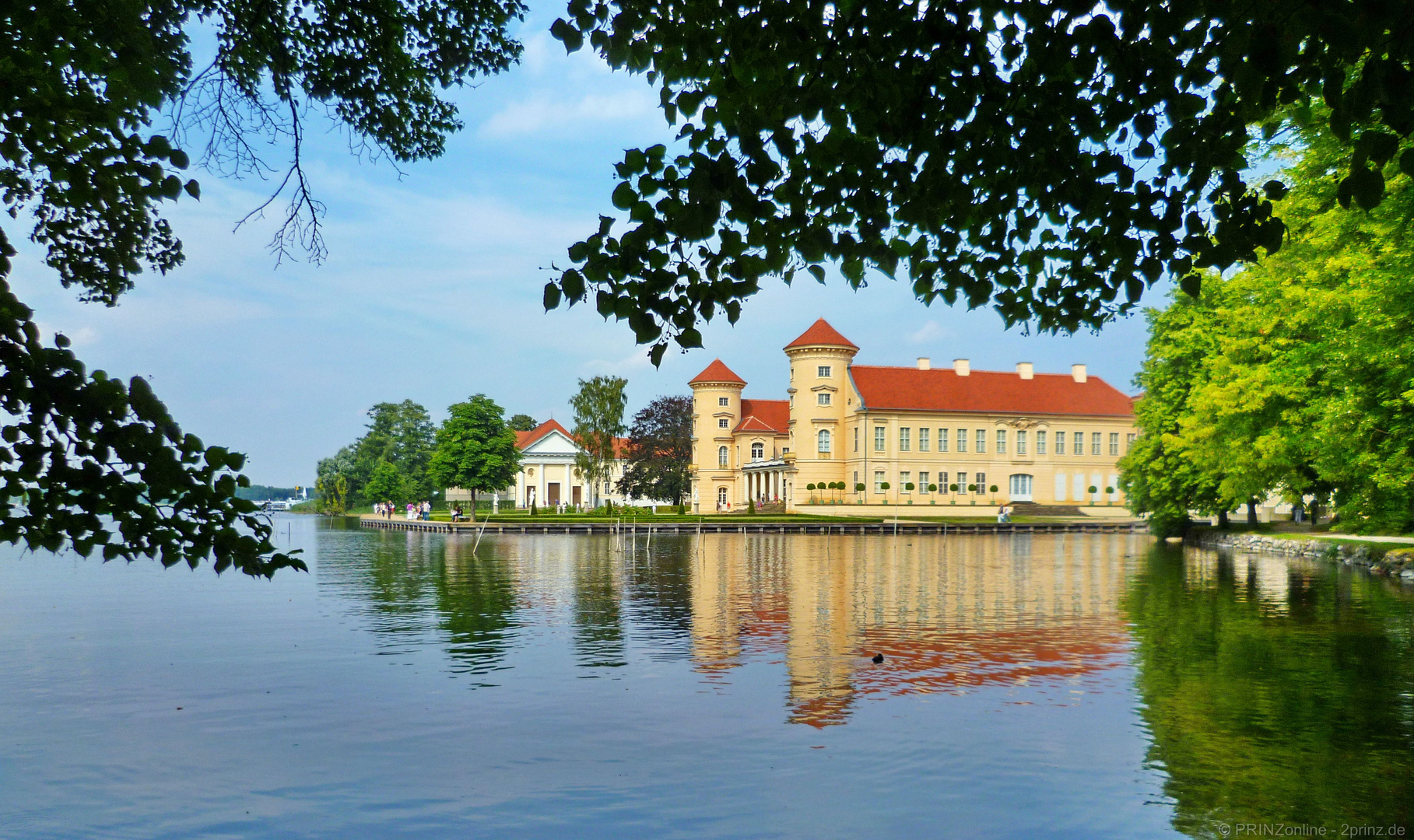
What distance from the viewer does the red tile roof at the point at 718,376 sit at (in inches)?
3578

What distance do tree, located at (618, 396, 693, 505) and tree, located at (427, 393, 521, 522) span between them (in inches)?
Result: 483

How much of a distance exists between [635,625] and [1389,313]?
17229 mm

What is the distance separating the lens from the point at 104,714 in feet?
38.3

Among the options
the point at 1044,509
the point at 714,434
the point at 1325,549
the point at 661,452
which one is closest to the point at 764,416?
the point at 714,434

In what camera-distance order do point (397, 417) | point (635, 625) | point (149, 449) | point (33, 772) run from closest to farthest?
1. point (149, 449)
2. point (33, 772)
3. point (635, 625)
4. point (397, 417)

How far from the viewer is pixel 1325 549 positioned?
34.9 m

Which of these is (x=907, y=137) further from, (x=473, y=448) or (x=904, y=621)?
(x=473, y=448)

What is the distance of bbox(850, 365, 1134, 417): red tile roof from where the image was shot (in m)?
84.9

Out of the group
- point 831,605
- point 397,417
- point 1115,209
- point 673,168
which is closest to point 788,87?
point 673,168

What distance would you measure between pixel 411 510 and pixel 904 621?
74.2 meters

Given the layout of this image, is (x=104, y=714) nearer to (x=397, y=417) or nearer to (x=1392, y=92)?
(x=1392, y=92)

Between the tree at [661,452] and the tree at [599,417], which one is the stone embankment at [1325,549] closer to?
the tree at [599,417]

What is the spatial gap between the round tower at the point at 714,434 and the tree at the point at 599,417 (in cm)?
1607

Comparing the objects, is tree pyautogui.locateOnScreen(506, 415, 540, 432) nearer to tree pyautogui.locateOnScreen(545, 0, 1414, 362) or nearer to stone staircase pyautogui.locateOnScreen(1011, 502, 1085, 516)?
stone staircase pyautogui.locateOnScreen(1011, 502, 1085, 516)
